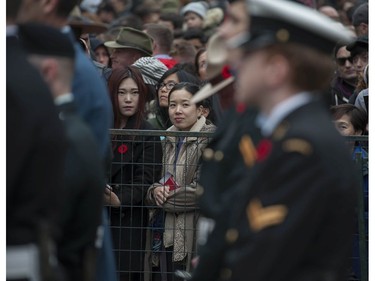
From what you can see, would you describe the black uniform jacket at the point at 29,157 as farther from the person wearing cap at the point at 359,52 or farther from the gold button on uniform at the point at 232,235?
the person wearing cap at the point at 359,52

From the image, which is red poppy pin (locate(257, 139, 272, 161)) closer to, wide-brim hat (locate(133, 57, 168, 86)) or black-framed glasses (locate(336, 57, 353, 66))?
wide-brim hat (locate(133, 57, 168, 86))

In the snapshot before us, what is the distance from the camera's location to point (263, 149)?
4336 millimetres

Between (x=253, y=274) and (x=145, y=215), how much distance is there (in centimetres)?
445

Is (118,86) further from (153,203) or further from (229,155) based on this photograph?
(229,155)

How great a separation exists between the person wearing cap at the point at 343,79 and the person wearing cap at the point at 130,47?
1.77 m

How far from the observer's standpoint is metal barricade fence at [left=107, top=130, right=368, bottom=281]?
27.7ft

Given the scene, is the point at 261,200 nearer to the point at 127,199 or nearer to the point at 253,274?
the point at 253,274

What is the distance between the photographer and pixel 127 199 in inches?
335

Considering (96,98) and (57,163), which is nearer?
(57,163)

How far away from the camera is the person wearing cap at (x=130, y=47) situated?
37.5 ft

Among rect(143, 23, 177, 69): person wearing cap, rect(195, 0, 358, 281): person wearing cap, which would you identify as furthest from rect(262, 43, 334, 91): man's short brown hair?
rect(143, 23, 177, 69): person wearing cap

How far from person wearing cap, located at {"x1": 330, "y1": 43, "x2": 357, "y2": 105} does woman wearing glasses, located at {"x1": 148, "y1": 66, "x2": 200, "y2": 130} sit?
1780 millimetres

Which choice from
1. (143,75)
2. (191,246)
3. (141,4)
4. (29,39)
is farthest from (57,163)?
(141,4)

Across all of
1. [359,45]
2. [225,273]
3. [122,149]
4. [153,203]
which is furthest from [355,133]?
[225,273]
